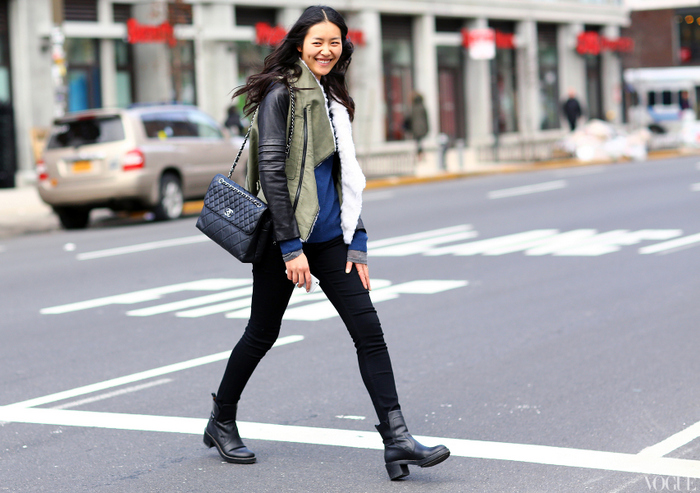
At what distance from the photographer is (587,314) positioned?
8.34 m

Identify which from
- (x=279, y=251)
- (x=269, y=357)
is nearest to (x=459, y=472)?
(x=279, y=251)

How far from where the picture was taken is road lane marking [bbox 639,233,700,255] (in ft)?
38.1

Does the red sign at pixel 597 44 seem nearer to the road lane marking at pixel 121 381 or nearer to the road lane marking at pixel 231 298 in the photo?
the road lane marking at pixel 231 298

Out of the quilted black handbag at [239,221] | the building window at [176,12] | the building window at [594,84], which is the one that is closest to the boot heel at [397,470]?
the quilted black handbag at [239,221]

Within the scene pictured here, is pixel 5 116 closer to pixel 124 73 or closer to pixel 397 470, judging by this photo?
pixel 124 73

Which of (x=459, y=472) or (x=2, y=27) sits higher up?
(x=2, y=27)

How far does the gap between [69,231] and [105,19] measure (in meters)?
12.0

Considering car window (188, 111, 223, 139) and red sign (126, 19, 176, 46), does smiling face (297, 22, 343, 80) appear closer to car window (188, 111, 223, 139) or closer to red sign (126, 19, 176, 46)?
car window (188, 111, 223, 139)

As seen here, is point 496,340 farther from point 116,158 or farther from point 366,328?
point 116,158

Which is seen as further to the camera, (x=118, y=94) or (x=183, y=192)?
(x=118, y=94)

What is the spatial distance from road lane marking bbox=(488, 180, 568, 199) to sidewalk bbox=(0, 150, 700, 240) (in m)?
3.67

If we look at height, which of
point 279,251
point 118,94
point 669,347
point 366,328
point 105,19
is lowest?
point 669,347

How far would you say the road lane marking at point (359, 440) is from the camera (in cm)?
471

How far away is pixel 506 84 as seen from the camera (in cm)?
4209
